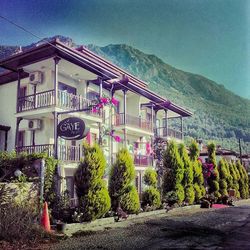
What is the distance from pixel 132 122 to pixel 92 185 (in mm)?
10274

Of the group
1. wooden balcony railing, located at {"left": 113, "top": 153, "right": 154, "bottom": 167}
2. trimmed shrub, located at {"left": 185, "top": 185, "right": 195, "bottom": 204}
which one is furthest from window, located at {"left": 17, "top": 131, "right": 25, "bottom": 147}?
trimmed shrub, located at {"left": 185, "top": 185, "right": 195, "bottom": 204}

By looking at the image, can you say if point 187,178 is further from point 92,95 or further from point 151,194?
point 92,95

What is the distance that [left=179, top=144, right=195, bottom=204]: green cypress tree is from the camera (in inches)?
645

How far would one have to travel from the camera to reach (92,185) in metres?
10.4

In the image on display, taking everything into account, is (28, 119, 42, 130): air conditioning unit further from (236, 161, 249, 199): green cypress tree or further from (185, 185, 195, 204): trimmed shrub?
(236, 161, 249, 199): green cypress tree

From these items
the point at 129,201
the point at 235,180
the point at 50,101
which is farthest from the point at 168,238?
the point at 235,180

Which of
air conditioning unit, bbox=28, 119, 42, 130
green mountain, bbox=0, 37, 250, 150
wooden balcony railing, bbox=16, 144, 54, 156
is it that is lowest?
wooden balcony railing, bbox=16, 144, 54, 156

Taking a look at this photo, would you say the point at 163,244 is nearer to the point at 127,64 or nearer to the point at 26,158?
the point at 127,64

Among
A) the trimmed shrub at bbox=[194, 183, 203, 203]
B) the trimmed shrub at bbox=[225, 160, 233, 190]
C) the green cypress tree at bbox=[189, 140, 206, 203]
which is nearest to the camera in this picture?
the trimmed shrub at bbox=[194, 183, 203, 203]

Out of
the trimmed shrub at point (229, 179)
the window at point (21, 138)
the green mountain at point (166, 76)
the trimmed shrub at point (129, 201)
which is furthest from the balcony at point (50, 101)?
the trimmed shrub at point (229, 179)

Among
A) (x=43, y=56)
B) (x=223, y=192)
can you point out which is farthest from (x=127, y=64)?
(x=223, y=192)

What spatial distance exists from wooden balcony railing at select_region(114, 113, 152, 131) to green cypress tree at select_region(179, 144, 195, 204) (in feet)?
13.6

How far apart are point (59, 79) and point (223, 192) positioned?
42.3ft

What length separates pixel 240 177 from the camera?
25.1 m
